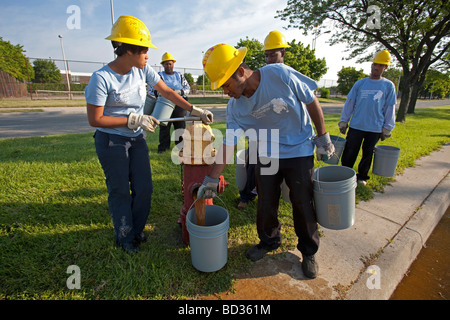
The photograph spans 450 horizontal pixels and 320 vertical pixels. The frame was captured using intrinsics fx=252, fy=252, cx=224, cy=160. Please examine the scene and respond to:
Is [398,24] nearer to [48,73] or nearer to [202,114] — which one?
[202,114]

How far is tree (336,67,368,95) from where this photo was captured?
1469 inches

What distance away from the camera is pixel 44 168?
4.18 metres

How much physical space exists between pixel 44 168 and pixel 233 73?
13.0ft

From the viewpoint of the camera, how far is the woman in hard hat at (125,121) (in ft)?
6.32

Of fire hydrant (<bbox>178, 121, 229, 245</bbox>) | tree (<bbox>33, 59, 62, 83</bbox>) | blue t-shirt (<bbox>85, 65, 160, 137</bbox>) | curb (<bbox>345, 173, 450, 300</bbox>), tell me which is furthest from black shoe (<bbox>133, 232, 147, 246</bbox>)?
tree (<bbox>33, 59, 62, 83</bbox>)

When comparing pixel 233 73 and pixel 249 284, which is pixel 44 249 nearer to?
pixel 249 284

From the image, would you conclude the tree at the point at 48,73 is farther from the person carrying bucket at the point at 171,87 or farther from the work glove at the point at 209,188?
the work glove at the point at 209,188

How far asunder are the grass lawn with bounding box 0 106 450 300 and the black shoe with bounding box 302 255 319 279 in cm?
35

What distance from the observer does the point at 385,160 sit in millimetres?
3834

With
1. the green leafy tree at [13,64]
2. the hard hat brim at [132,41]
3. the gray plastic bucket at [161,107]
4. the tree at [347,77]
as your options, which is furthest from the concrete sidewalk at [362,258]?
the tree at [347,77]

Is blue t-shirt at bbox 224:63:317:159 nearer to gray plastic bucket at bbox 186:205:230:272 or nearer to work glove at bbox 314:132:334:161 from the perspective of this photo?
work glove at bbox 314:132:334:161

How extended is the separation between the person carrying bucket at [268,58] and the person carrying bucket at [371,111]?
1.32m

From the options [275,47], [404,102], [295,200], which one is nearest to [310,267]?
[295,200]

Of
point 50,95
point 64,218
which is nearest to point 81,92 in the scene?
point 50,95
